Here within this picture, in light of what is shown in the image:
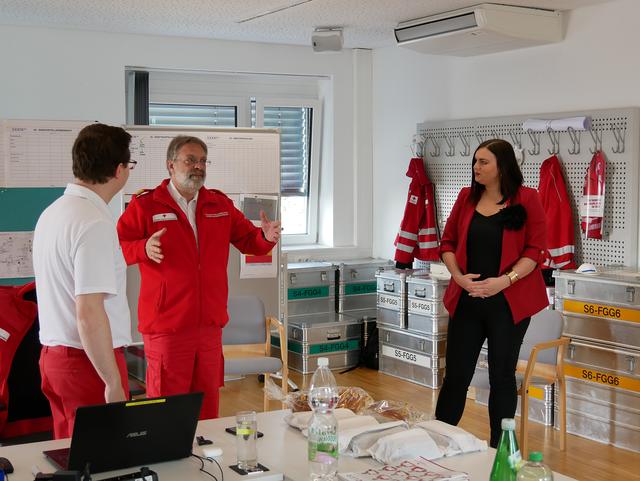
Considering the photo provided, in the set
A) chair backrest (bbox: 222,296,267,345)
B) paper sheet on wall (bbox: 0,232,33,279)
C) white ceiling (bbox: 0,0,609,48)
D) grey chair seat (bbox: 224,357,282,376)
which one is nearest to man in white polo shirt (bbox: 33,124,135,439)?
grey chair seat (bbox: 224,357,282,376)

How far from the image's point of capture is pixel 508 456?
2084mm

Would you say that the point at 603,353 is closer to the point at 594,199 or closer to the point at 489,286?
the point at 594,199

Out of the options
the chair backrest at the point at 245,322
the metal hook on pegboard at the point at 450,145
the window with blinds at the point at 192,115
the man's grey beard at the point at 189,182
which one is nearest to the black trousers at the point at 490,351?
the man's grey beard at the point at 189,182

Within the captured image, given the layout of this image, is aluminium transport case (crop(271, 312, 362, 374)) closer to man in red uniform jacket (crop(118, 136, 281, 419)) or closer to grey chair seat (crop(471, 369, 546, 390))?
grey chair seat (crop(471, 369, 546, 390))

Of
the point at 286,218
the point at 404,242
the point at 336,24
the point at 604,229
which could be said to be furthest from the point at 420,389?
the point at 336,24

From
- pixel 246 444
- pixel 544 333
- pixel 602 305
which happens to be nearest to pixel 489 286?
pixel 544 333

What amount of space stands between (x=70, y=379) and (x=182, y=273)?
0.93 m

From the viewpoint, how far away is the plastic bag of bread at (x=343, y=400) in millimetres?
2920

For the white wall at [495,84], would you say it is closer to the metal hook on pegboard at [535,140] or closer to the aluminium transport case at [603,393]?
the metal hook on pegboard at [535,140]

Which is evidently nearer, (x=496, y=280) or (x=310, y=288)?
(x=496, y=280)

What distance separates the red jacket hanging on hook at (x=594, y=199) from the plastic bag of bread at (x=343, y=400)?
300cm

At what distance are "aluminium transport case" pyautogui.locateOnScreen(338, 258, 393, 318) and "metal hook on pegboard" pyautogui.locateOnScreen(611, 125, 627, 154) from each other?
2.36 meters

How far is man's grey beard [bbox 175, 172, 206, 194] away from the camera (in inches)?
146

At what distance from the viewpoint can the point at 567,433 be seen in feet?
17.5
